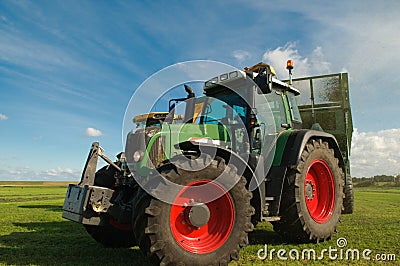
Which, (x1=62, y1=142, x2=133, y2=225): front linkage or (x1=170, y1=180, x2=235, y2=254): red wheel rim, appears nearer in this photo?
(x1=170, y1=180, x2=235, y2=254): red wheel rim

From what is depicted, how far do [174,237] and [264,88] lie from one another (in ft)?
10.6

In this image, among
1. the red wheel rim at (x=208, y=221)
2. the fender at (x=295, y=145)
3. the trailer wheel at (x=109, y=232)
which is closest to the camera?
the red wheel rim at (x=208, y=221)

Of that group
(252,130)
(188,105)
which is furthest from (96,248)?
(252,130)

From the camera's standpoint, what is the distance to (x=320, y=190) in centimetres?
761

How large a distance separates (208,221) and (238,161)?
1033 millimetres

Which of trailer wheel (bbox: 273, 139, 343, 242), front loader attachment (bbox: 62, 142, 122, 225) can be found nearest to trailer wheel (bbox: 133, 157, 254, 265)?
front loader attachment (bbox: 62, 142, 122, 225)

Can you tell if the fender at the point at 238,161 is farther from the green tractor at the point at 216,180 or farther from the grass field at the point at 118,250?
the grass field at the point at 118,250

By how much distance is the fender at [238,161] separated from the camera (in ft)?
18.0

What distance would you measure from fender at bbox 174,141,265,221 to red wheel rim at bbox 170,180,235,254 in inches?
23.6

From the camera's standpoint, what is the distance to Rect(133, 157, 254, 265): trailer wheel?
14.6 ft

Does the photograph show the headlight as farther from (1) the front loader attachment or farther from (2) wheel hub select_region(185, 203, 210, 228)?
(2) wheel hub select_region(185, 203, 210, 228)

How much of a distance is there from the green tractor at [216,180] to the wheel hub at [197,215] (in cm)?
1

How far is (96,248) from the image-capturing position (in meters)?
6.53

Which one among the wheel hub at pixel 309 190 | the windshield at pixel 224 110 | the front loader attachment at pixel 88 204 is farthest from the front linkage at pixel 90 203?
the wheel hub at pixel 309 190
